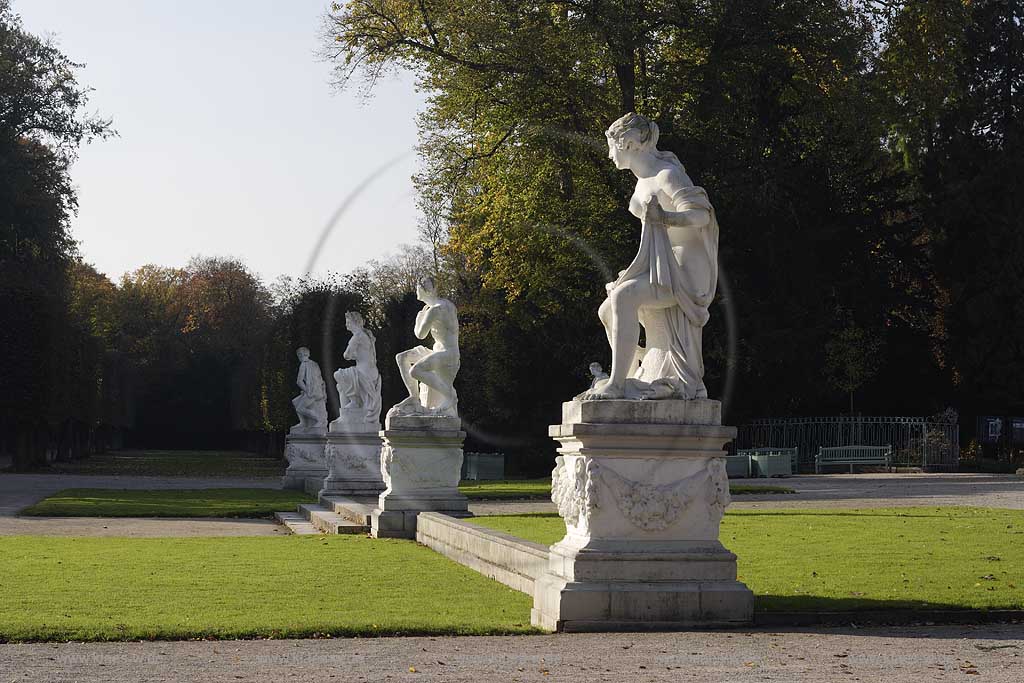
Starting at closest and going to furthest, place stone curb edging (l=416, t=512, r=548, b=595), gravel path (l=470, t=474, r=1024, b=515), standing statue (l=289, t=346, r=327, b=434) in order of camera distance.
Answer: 1. stone curb edging (l=416, t=512, r=548, b=595)
2. gravel path (l=470, t=474, r=1024, b=515)
3. standing statue (l=289, t=346, r=327, b=434)

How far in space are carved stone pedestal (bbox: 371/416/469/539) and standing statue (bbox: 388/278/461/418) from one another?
24 cm

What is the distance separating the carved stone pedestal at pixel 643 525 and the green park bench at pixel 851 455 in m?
26.4

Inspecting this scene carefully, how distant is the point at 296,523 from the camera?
62.3 ft

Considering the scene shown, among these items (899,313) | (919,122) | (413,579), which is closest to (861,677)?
(413,579)

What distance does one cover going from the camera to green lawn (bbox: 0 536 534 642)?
8039mm

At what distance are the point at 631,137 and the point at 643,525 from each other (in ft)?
8.27

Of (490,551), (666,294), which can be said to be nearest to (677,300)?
(666,294)

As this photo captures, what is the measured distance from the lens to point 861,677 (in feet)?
21.0

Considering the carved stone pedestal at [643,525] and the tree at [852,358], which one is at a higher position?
the tree at [852,358]

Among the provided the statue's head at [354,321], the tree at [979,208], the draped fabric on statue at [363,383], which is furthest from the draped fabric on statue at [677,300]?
the tree at [979,208]

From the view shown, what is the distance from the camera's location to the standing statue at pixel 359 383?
24906 mm

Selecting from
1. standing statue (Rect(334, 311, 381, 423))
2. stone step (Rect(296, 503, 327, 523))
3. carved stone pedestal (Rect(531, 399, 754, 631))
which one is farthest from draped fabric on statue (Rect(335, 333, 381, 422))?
carved stone pedestal (Rect(531, 399, 754, 631))

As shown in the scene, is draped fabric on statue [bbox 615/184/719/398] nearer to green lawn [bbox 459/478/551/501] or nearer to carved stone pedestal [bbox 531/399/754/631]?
carved stone pedestal [bbox 531/399/754/631]

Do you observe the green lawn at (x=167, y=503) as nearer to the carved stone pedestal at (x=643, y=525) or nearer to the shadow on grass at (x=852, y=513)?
the shadow on grass at (x=852, y=513)
